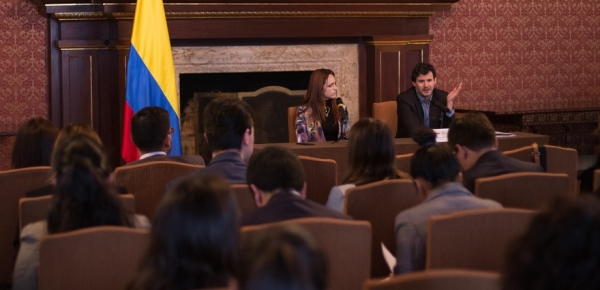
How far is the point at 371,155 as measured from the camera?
3.90m

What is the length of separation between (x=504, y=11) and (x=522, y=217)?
20.5 feet

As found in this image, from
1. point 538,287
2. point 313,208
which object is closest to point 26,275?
point 313,208

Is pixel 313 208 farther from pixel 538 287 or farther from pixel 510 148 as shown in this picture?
pixel 510 148

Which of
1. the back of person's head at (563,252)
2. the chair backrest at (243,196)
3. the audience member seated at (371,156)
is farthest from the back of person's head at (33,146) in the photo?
the back of person's head at (563,252)

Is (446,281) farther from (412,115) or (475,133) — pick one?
(412,115)

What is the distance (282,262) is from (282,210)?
1484 millimetres

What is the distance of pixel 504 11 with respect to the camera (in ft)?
28.7

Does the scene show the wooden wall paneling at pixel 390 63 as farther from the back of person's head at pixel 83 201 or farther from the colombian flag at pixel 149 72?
the back of person's head at pixel 83 201

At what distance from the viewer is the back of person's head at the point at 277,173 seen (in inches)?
118

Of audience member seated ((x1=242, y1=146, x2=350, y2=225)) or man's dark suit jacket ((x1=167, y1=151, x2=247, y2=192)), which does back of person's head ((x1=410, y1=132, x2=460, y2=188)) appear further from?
man's dark suit jacket ((x1=167, y1=151, x2=247, y2=192))

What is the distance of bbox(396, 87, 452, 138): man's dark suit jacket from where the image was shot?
6.55 metres

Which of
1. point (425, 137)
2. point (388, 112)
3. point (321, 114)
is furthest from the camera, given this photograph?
point (388, 112)

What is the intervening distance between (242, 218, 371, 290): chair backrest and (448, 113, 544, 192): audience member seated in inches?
54.6

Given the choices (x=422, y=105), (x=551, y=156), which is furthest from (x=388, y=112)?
(x=551, y=156)
